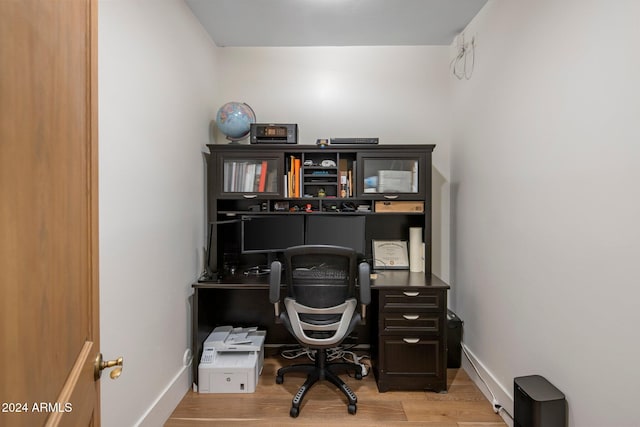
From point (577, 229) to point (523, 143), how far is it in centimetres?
60

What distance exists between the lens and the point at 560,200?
1.50 metres

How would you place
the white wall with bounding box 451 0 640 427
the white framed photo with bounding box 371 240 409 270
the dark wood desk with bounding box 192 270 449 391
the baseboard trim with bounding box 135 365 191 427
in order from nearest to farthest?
the white wall with bounding box 451 0 640 427
the baseboard trim with bounding box 135 365 191 427
the dark wood desk with bounding box 192 270 449 391
the white framed photo with bounding box 371 240 409 270

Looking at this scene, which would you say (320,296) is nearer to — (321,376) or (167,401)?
(321,376)

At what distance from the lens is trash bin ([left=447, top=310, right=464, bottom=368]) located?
2506mm

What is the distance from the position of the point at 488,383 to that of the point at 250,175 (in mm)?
2346

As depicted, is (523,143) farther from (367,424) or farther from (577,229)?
(367,424)

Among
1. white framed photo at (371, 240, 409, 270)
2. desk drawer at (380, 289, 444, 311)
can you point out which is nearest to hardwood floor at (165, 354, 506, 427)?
desk drawer at (380, 289, 444, 311)


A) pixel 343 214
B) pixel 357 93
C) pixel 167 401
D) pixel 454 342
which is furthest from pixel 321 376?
pixel 357 93

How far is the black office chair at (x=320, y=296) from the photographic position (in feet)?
6.50

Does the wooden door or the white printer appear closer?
the wooden door

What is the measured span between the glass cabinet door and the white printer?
1.51 m

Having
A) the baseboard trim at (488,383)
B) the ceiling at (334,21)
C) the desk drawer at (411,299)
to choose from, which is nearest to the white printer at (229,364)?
the desk drawer at (411,299)

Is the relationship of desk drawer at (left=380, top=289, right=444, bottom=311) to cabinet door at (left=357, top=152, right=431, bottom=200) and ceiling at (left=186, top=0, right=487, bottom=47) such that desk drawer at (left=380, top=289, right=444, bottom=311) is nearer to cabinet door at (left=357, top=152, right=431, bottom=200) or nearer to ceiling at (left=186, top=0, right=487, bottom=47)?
cabinet door at (left=357, top=152, right=431, bottom=200)

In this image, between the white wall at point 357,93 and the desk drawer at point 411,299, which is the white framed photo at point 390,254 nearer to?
the white wall at point 357,93
